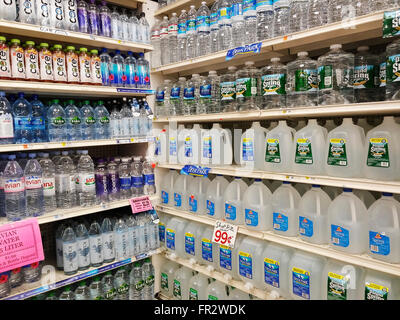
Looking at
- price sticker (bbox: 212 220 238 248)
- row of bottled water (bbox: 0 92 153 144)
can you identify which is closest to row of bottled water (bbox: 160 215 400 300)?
price sticker (bbox: 212 220 238 248)

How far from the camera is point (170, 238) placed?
9.64 feet

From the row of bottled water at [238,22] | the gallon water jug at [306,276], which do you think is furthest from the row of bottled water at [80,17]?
the gallon water jug at [306,276]

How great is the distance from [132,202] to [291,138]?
1.50m

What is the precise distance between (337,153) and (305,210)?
450mm

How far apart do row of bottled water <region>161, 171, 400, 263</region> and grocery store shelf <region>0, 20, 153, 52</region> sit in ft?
4.34

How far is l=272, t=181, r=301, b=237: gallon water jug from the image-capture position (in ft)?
6.84

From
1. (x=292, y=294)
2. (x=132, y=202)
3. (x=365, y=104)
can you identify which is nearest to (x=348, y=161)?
(x=365, y=104)

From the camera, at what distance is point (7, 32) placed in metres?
2.19

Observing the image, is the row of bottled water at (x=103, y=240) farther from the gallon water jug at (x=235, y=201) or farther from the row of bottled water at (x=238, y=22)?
the row of bottled water at (x=238, y=22)

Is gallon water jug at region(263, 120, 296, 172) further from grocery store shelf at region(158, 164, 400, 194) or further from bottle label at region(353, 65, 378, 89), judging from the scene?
bottle label at region(353, 65, 378, 89)

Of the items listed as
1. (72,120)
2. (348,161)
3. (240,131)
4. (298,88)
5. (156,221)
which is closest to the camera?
(348,161)

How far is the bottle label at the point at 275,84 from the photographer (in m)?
2.06

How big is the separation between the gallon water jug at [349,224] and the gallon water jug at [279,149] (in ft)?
1.36

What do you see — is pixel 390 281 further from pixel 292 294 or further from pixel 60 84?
pixel 60 84
